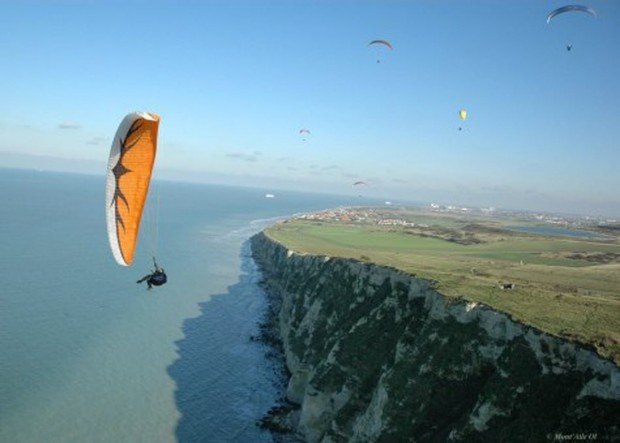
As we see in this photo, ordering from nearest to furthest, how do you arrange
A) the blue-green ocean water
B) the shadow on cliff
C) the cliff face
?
the cliff face
the blue-green ocean water
the shadow on cliff

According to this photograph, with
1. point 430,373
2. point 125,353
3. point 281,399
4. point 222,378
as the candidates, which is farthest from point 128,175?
point 125,353

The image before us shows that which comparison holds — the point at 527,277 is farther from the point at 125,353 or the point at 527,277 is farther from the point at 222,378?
the point at 125,353

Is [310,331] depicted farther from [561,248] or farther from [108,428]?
[561,248]

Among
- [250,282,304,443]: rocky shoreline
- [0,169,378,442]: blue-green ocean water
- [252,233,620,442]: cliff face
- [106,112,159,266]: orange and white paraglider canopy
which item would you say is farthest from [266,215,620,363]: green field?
[106,112,159,266]: orange and white paraglider canopy

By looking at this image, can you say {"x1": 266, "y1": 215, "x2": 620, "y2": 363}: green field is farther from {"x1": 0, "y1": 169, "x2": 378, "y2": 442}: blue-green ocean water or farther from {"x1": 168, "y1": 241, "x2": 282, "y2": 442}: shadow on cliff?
{"x1": 0, "y1": 169, "x2": 378, "y2": 442}: blue-green ocean water

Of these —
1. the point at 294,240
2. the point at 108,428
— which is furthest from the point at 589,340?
the point at 294,240
